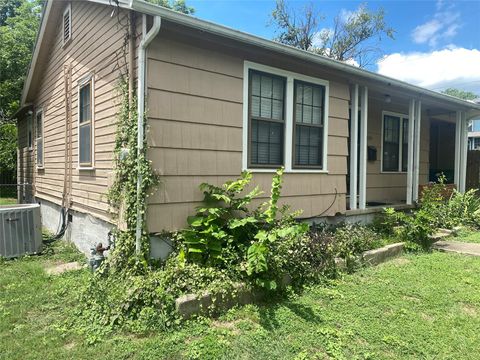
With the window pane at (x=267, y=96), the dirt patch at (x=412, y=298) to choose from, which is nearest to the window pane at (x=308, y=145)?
the window pane at (x=267, y=96)

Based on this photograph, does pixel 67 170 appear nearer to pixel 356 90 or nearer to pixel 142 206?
pixel 142 206

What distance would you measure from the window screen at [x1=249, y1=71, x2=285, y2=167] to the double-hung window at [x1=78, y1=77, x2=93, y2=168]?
2.59 m

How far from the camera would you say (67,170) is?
682 centimetres

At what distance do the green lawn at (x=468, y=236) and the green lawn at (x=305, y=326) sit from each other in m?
2.70

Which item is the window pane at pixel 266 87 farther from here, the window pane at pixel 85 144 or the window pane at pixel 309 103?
the window pane at pixel 85 144

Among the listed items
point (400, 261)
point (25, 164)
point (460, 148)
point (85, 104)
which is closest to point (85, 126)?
point (85, 104)

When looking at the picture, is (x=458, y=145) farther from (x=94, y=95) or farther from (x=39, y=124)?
(x=39, y=124)

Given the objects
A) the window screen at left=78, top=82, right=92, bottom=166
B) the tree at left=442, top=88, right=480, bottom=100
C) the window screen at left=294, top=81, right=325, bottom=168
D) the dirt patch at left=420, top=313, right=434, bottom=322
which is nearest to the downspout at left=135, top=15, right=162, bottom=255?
the window screen at left=78, top=82, right=92, bottom=166

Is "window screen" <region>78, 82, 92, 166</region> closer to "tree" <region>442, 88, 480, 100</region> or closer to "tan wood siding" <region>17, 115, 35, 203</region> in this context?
"tan wood siding" <region>17, 115, 35, 203</region>

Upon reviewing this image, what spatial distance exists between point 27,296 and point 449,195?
9.58m

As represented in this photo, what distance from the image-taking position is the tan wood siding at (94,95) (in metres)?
4.89

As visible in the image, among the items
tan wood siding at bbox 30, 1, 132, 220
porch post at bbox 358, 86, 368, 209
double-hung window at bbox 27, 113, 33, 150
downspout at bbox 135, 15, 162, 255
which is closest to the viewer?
downspout at bbox 135, 15, 162, 255

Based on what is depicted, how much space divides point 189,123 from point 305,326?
271 cm

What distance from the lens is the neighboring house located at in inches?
168
